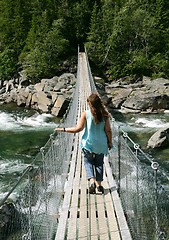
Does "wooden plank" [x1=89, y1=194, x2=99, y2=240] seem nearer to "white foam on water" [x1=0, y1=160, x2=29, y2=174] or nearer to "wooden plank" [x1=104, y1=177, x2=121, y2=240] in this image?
"wooden plank" [x1=104, y1=177, x2=121, y2=240]

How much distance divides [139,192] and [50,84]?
15.0m

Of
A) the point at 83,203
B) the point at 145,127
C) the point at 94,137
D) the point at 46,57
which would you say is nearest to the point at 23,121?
the point at 145,127

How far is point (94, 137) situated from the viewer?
381cm

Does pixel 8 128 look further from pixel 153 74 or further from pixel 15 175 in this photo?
pixel 153 74

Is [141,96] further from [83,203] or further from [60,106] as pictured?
[83,203]

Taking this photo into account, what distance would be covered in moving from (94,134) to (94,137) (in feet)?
0.10

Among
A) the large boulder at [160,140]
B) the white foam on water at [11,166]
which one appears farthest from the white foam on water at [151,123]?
the white foam on water at [11,166]

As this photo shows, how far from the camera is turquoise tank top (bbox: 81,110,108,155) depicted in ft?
12.3

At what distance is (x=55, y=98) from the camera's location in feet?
53.4

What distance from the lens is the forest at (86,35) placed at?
22.9 m

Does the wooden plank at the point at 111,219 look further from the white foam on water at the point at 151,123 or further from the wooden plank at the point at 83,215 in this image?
the white foam on water at the point at 151,123

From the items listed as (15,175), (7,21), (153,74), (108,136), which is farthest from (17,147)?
(7,21)

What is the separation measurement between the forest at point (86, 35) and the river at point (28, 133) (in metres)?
6.49

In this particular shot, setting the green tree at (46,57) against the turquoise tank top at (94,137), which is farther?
the green tree at (46,57)
